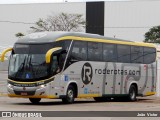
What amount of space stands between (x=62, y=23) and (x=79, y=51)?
5705 centimetres

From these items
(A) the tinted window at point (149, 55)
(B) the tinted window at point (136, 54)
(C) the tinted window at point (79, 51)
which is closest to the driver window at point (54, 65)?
(C) the tinted window at point (79, 51)

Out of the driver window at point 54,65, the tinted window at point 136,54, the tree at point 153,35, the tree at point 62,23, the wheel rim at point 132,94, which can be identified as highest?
the tree at point 62,23

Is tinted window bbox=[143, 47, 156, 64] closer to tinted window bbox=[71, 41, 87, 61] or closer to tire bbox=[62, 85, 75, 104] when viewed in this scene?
tinted window bbox=[71, 41, 87, 61]

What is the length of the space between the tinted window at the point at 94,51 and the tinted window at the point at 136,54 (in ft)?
10.8

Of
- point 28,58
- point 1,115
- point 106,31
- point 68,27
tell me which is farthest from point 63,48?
point 106,31

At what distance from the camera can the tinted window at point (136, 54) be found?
28281mm

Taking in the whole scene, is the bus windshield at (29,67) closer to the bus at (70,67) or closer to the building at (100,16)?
the bus at (70,67)

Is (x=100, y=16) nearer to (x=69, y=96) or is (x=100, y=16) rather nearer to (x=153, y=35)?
(x=153, y=35)

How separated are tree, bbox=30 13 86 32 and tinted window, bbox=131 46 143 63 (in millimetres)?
51348

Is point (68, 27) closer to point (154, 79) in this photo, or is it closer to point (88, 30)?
point (88, 30)

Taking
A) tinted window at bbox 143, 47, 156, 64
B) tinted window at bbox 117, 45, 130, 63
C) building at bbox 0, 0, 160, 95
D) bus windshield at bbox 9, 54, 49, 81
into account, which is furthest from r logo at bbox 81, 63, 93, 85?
building at bbox 0, 0, 160, 95

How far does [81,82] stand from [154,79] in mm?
7509

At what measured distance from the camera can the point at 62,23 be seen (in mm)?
80688

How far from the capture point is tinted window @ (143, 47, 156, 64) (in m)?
29.4
